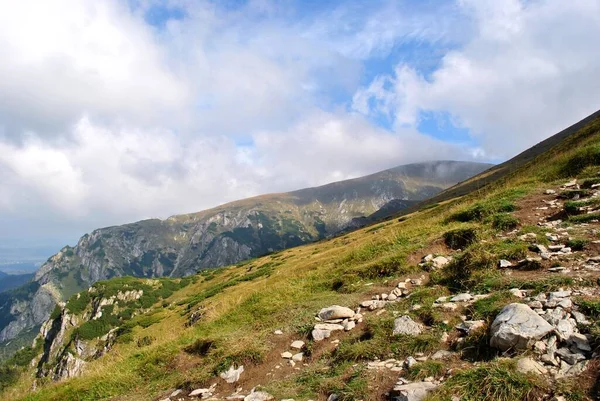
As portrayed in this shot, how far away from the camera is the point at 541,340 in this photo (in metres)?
6.96

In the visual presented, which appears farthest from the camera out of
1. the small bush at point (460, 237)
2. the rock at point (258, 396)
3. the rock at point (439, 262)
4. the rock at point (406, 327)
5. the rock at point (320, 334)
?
the small bush at point (460, 237)

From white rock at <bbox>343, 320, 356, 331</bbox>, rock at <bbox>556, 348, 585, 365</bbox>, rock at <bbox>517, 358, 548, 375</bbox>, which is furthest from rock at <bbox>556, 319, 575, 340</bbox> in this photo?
white rock at <bbox>343, 320, 356, 331</bbox>

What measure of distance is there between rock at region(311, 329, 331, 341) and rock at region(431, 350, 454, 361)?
12.3 feet

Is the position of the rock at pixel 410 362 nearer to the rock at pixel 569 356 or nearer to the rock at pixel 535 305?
the rock at pixel 569 356

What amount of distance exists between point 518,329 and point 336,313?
578cm

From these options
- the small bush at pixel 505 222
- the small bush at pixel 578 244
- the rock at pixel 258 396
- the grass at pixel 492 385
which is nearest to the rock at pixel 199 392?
the rock at pixel 258 396

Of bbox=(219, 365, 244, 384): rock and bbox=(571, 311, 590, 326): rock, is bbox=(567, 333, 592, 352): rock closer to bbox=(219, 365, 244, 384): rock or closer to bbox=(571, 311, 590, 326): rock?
bbox=(571, 311, 590, 326): rock

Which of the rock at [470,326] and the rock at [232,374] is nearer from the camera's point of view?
the rock at [470,326]

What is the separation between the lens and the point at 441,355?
7.91 metres

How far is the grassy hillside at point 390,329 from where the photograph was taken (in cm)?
719

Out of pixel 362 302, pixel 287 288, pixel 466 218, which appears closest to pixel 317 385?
pixel 362 302

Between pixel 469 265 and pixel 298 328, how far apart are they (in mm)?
6400

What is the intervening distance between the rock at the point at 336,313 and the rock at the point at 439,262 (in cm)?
447

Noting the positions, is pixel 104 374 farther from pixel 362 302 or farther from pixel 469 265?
pixel 469 265
